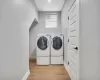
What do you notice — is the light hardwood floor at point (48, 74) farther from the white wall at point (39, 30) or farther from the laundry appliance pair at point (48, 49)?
the white wall at point (39, 30)

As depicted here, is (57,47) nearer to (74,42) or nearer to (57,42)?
(57,42)

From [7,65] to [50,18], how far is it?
5.11m

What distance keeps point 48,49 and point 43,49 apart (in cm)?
22

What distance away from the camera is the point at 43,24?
6.56 metres

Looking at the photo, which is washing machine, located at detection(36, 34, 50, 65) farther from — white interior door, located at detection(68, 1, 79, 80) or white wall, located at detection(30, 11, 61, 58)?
white interior door, located at detection(68, 1, 79, 80)

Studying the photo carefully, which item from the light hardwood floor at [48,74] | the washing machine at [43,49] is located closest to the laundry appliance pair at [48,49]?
the washing machine at [43,49]

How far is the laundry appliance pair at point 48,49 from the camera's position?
5082mm

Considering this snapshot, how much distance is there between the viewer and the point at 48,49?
5.13 m

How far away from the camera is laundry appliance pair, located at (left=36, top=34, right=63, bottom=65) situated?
16.7 feet

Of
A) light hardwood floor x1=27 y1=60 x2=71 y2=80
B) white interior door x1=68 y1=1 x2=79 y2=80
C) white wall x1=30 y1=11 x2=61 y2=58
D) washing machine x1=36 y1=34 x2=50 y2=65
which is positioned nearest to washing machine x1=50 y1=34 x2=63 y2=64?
washing machine x1=36 y1=34 x2=50 y2=65

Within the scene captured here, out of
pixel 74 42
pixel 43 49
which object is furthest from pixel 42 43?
pixel 74 42
